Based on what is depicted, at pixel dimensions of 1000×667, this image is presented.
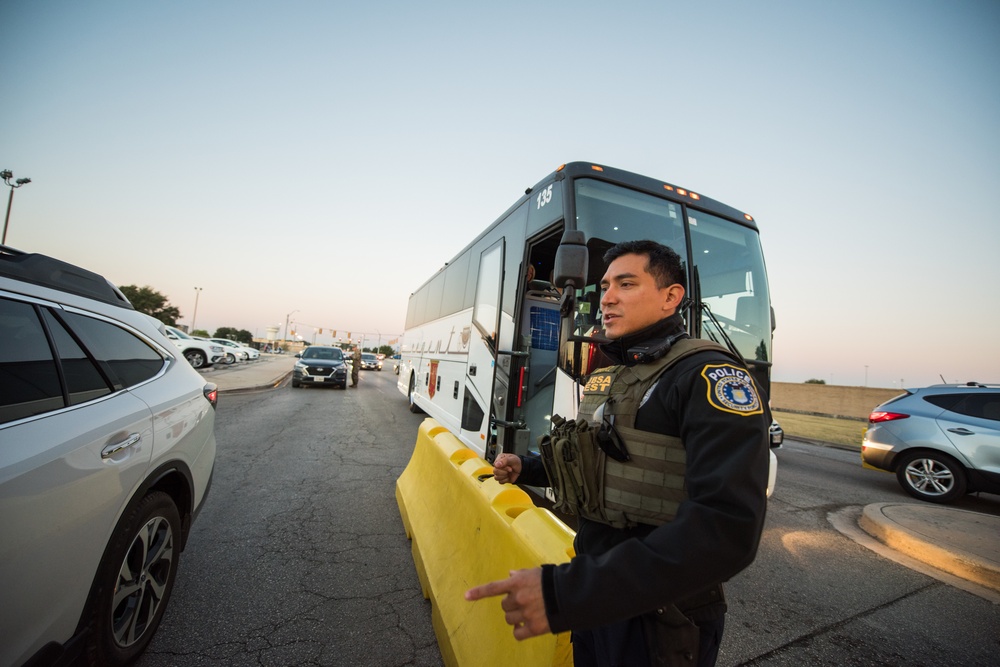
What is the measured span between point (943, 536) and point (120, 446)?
6640mm

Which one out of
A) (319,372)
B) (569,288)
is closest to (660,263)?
(569,288)

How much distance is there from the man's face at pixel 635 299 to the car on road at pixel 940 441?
7533 mm

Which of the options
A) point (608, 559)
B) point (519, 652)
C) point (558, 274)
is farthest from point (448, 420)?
point (608, 559)

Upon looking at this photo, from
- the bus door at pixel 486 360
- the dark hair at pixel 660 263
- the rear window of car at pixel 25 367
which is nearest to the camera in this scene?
the dark hair at pixel 660 263

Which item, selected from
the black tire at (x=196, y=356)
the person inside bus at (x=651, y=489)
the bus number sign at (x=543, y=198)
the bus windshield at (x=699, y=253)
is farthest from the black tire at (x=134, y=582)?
the black tire at (x=196, y=356)

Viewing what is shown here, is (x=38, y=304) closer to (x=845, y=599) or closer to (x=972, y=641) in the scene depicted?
(x=845, y=599)

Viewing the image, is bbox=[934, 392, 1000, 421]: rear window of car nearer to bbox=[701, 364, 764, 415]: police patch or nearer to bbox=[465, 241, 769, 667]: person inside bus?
bbox=[465, 241, 769, 667]: person inside bus

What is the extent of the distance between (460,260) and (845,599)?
6726 mm

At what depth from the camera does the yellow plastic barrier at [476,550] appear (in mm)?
1737

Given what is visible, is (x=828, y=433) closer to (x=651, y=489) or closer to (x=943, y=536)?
(x=943, y=536)

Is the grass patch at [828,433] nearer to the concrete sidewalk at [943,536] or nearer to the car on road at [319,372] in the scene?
the concrete sidewalk at [943,536]

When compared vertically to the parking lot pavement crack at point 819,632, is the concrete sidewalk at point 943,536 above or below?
above

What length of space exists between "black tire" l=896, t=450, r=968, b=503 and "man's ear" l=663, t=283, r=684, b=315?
7.61 meters

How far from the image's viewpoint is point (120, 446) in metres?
1.93
